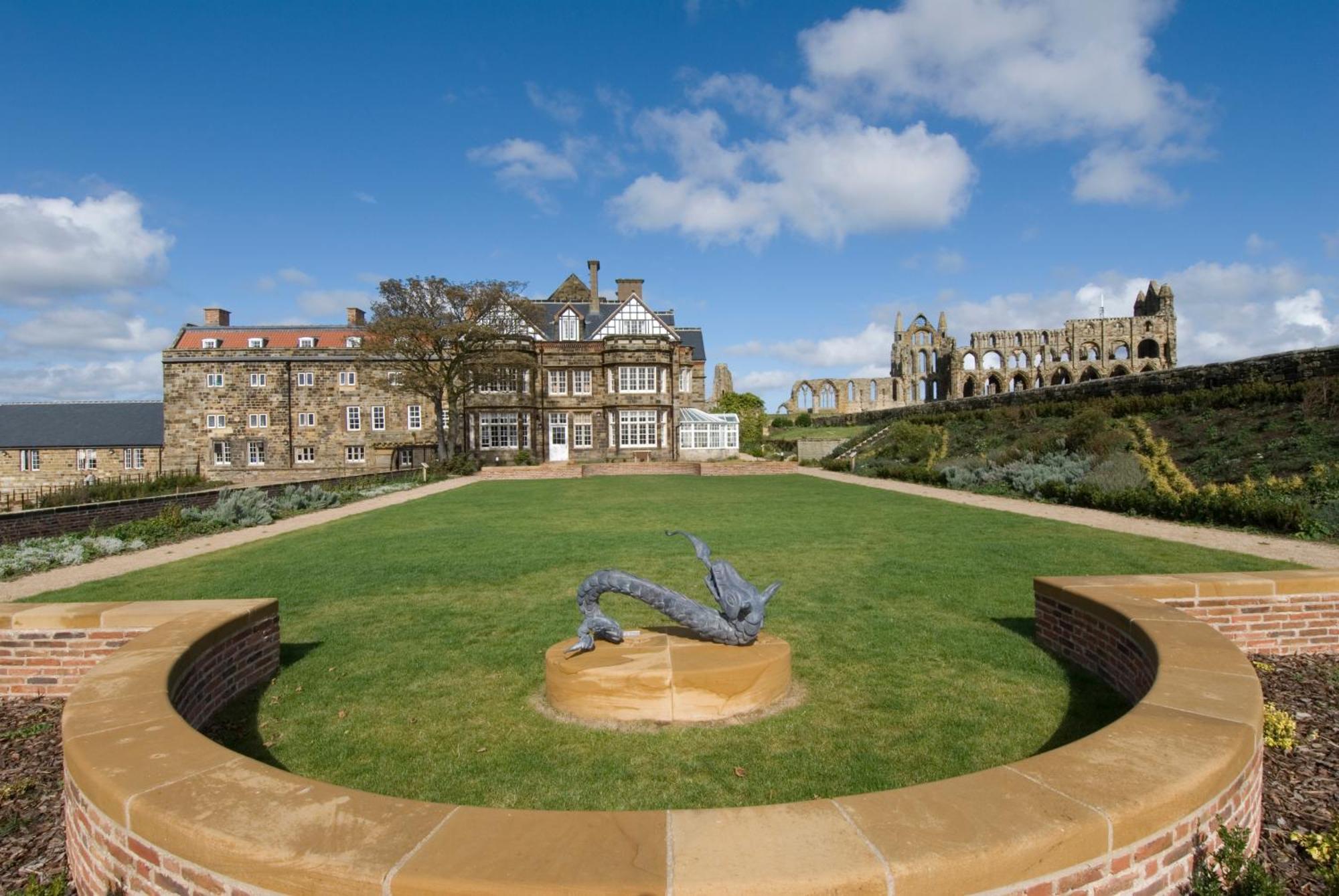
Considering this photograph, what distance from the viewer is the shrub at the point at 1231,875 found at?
116 inches

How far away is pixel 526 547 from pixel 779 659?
309 inches

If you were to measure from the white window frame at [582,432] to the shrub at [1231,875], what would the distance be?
139 feet

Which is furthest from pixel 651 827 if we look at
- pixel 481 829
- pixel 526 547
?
pixel 526 547

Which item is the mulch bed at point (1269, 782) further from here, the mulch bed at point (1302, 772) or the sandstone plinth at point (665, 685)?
the sandstone plinth at point (665, 685)

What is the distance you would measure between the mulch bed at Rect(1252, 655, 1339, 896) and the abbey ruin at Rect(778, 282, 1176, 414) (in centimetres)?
4667

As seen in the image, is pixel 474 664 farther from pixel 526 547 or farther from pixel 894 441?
pixel 894 441

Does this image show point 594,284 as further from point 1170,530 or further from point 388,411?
point 1170,530

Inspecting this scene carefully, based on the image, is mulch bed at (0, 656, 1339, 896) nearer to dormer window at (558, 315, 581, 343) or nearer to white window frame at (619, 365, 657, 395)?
white window frame at (619, 365, 657, 395)

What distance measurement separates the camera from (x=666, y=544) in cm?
1286

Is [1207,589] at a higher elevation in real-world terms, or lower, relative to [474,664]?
higher

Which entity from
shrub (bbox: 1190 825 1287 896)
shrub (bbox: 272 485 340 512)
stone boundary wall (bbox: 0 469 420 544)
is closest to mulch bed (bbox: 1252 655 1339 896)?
shrub (bbox: 1190 825 1287 896)

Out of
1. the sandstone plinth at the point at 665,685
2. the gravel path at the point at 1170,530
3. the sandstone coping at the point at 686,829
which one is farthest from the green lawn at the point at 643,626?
the sandstone coping at the point at 686,829

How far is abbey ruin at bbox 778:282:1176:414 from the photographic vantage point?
54875 millimetres

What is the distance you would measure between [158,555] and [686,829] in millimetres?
14675
